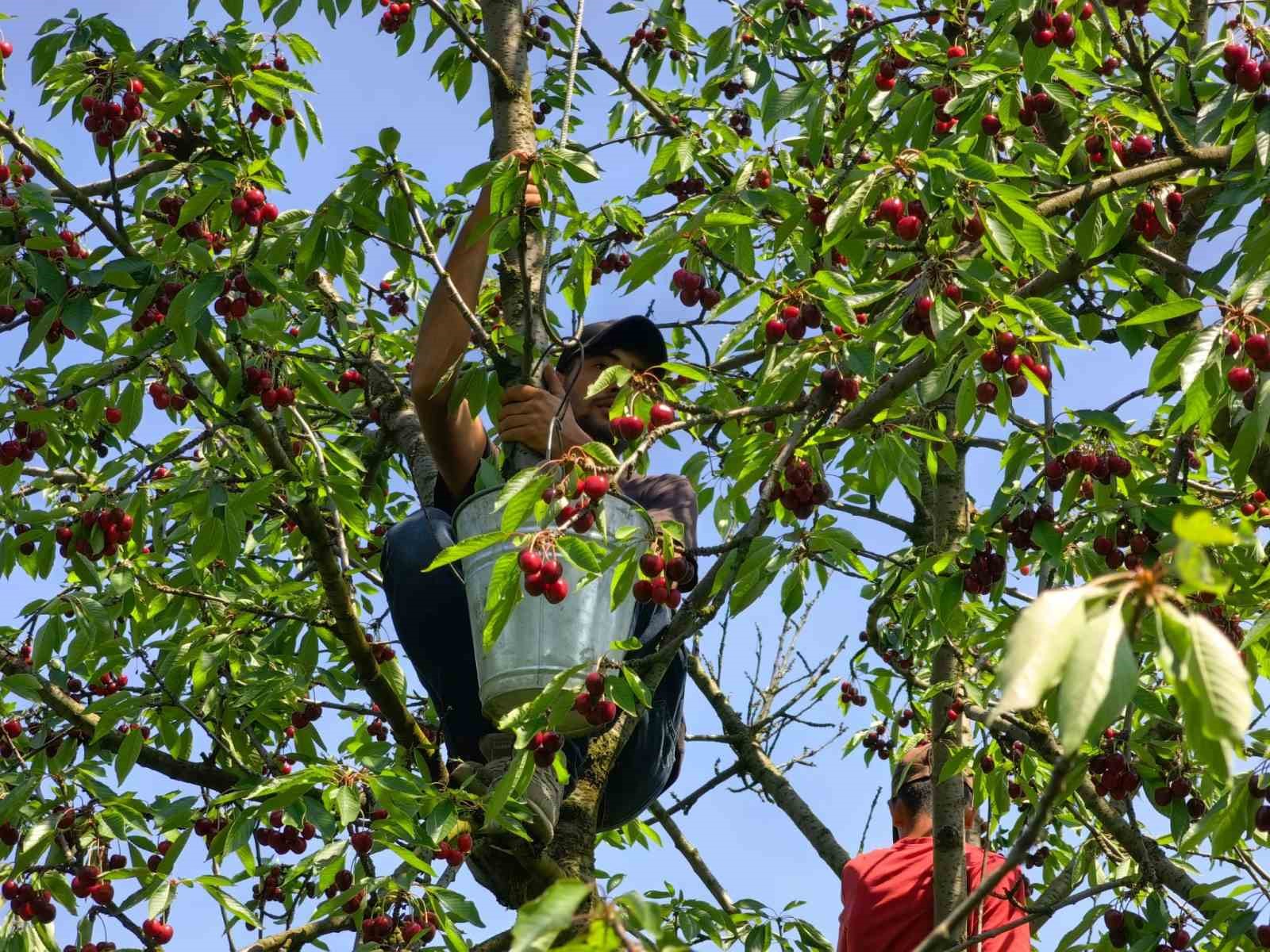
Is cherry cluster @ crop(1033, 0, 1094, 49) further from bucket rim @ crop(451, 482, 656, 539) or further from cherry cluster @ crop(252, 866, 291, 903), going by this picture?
cherry cluster @ crop(252, 866, 291, 903)

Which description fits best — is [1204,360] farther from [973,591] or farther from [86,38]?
[86,38]

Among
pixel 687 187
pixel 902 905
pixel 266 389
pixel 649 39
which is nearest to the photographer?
pixel 266 389

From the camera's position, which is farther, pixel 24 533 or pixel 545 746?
pixel 24 533

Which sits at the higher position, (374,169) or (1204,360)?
(374,169)

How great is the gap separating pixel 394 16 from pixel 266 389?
149 centimetres

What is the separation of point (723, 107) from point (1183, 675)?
406 centimetres

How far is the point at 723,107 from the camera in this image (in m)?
5.16

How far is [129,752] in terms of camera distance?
353 centimetres

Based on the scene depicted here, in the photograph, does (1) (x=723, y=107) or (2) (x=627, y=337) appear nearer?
(2) (x=627, y=337)

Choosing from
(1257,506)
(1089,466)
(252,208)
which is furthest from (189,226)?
(1257,506)

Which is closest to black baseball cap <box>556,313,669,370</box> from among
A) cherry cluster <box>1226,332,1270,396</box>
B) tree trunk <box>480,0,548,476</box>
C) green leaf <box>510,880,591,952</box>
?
tree trunk <box>480,0,548,476</box>

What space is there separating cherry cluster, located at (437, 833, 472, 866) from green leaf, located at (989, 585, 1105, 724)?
1870mm

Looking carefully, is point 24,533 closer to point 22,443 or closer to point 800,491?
point 22,443

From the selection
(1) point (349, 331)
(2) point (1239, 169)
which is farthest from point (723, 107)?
(2) point (1239, 169)
